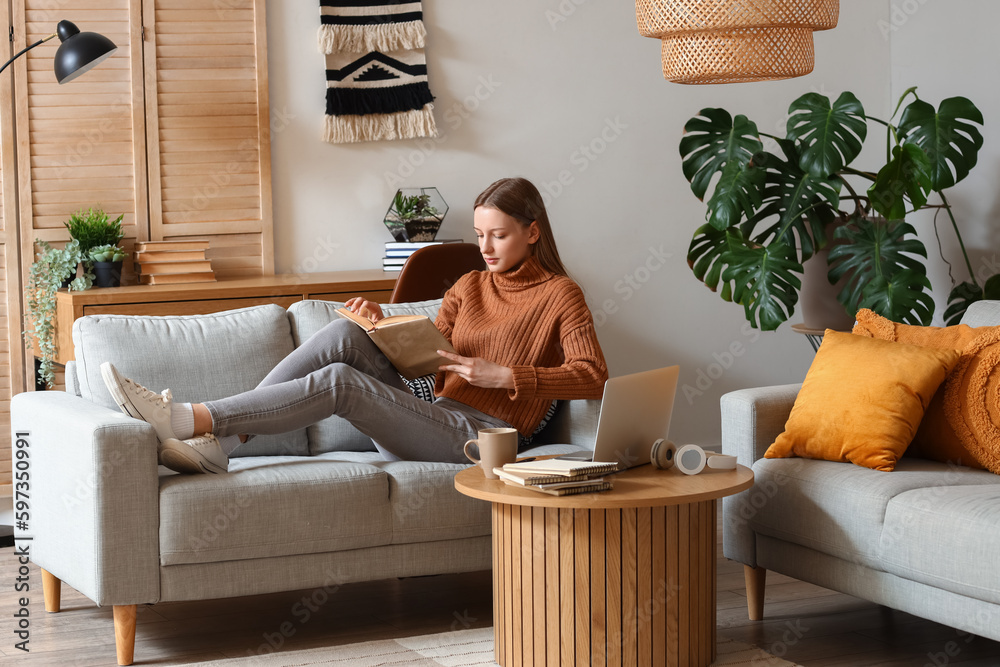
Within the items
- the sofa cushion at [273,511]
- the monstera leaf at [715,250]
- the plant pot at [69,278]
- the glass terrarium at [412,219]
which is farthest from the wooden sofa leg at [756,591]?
the plant pot at [69,278]

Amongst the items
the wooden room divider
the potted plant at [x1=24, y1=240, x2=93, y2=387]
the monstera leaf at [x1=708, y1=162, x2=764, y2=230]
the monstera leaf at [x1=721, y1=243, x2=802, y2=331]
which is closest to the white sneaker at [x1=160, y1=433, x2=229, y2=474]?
the potted plant at [x1=24, y1=240, x2=93, y2=387]

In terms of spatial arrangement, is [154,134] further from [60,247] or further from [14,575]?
[14,575]

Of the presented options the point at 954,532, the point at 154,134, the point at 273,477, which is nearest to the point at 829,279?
the point at 954,532

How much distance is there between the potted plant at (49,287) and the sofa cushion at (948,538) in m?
2.62

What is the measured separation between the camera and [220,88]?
4031 mm

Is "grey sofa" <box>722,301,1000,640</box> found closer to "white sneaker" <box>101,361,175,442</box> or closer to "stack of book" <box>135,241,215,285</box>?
"white sneaker" <box>101,361,175,442</box>

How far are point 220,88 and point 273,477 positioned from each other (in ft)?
6.51

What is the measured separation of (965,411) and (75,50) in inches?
110

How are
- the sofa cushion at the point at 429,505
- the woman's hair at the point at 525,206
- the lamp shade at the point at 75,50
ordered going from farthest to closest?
the lamp shade at the point at 75,50, the woman's hair at the point at 525,206, the sofa cushion at the point at 429,505

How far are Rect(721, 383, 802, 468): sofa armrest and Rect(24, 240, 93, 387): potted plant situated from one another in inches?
84.7

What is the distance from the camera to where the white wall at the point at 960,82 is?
436 centimetres

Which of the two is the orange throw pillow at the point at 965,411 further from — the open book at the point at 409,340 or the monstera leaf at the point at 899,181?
the open book at the point at 409,340

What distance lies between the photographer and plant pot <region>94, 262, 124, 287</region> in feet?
12.2

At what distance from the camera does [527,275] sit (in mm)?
2973
